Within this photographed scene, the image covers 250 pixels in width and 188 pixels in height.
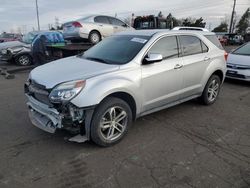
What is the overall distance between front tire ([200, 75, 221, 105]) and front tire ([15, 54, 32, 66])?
9329 mm

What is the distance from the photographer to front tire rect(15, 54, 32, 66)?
38.7 feet

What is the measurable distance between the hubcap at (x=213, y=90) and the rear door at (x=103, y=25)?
7.25 m

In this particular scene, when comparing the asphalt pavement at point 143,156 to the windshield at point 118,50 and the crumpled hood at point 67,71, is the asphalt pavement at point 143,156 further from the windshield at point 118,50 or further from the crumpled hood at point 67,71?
the windshield at point 118,50

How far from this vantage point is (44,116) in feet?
12.1

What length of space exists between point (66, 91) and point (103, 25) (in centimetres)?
899

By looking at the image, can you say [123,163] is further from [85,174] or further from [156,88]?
[156,88]

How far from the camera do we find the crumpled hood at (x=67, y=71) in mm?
3492

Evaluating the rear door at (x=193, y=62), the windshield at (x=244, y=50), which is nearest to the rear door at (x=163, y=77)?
the rear door at (x=193, y=62)

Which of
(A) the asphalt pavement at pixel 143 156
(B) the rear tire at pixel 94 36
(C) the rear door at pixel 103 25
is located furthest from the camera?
(C) the rear door at pixel 103 25

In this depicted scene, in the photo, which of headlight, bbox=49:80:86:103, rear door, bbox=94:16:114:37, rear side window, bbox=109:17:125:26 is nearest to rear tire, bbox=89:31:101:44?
rear door, bbox=94:16:114:37

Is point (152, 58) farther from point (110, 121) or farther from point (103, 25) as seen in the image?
point (103, 25)

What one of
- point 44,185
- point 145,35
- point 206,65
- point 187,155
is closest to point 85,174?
point 44,185

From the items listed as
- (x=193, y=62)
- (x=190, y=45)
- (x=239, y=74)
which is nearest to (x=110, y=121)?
(x=193, y=62)

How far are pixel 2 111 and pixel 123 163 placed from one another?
11.1 ft
